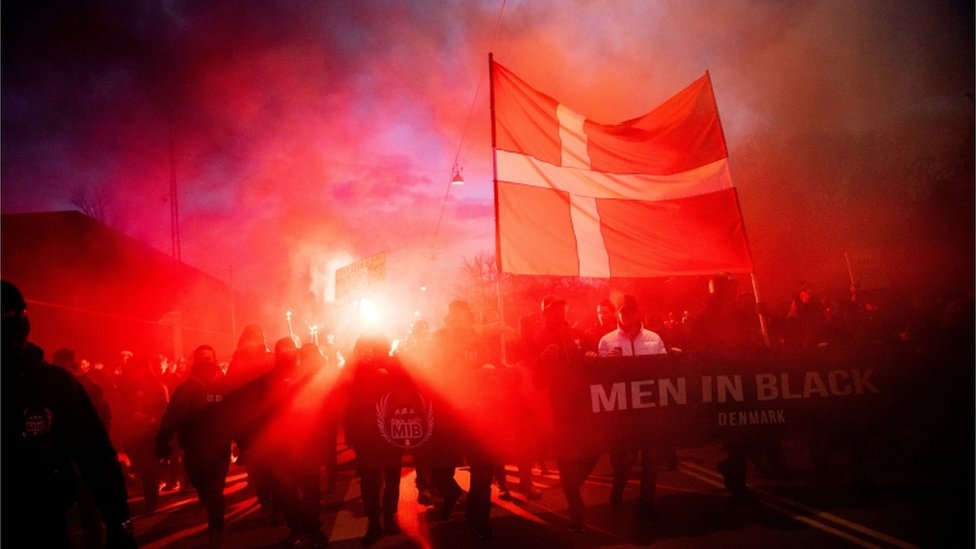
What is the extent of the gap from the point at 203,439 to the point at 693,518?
485cm

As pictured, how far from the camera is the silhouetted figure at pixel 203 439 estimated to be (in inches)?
219

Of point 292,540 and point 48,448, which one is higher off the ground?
point 48,448

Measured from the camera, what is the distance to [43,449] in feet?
8.30

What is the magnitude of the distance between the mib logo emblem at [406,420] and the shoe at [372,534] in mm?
824

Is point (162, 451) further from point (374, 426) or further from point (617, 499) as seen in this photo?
point (617, 499)

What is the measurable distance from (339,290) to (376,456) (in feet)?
23.6

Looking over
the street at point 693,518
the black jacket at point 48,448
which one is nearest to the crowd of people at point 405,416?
the street at point 693,518

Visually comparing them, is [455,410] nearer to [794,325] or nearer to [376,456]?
[376,456]

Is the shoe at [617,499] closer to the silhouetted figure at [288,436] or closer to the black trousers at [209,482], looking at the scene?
the silhouetted figure at [288,436]

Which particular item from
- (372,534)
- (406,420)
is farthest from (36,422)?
(372,534)

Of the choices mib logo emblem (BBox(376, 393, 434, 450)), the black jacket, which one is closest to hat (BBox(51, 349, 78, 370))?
mib logo emblem (BBox(376, 393, 434, 450))

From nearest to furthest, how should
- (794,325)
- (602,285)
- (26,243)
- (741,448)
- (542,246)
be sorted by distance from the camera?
(741,448)
(542,246)
(794,325)
(26,243)
(602,285)

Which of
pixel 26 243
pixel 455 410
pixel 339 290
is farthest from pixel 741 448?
pixel 26 243

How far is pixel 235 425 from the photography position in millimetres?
5879
